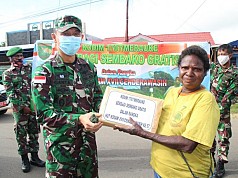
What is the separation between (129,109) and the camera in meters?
1.73

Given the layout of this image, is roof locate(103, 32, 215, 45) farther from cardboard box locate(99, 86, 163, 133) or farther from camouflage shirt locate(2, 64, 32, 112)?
cardboard box locate(99, 86, 163, 133)

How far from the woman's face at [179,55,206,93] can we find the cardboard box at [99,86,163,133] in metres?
0.20

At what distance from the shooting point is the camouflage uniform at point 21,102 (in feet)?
13.2

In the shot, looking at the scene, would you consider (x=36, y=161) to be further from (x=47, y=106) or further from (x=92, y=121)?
(x=92, y=121)

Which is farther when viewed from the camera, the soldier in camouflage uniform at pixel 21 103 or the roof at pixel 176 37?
the roof at pixel 176 37

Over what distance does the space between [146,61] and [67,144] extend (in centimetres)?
440

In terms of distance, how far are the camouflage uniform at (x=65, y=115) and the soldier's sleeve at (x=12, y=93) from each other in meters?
2.38

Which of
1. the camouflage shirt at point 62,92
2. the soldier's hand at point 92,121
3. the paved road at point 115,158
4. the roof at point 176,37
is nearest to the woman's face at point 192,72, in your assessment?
the soldier's hand at point 92,121

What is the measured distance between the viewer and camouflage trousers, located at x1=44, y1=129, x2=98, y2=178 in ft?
6.04

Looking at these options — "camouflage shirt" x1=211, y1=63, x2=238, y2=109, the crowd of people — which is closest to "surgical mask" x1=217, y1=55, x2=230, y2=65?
"camouflage shirt" x1=211, y1=63, x2=238, y2=109

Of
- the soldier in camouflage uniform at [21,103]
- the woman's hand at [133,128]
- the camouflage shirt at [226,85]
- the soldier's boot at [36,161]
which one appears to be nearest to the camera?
the woman's hand at [133,128]

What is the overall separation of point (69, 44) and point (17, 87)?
2.44 metres

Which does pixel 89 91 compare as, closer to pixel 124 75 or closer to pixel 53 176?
pixel 53 176

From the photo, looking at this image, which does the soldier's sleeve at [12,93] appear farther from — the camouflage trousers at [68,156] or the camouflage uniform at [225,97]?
the camouflage uniform at [225,97]
